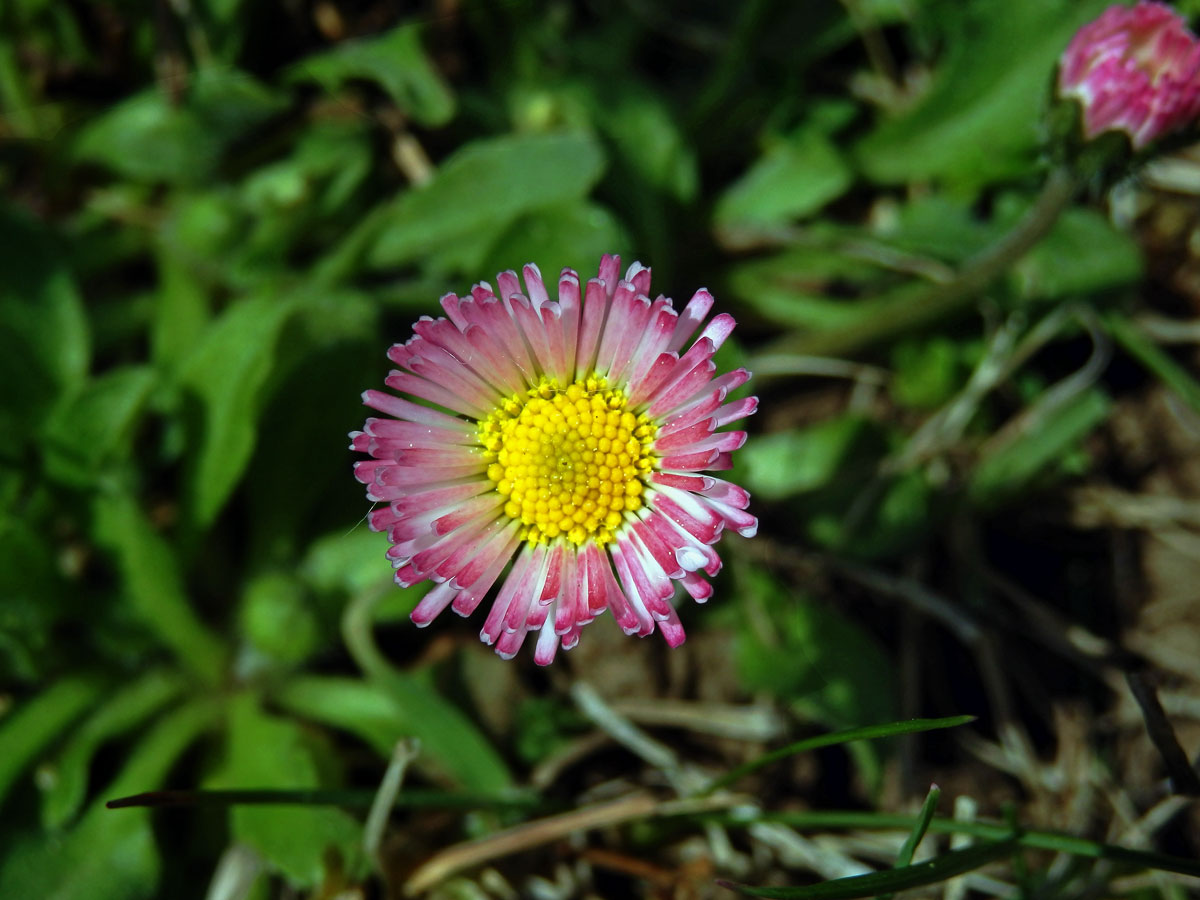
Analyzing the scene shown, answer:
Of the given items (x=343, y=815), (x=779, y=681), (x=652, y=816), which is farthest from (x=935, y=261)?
(x=343, y=815)

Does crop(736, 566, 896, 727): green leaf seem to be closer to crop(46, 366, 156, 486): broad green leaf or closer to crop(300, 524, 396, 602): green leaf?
crop(300, 524, 396, 602): green leaf

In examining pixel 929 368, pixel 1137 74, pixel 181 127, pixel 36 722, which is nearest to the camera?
pixel 1137 74

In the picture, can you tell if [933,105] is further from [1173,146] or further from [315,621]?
[315,621]

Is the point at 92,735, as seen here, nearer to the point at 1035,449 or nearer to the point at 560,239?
the point at 560,239

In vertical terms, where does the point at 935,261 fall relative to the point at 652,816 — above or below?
above

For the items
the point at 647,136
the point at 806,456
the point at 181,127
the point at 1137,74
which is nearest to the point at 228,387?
the point at 181,127
